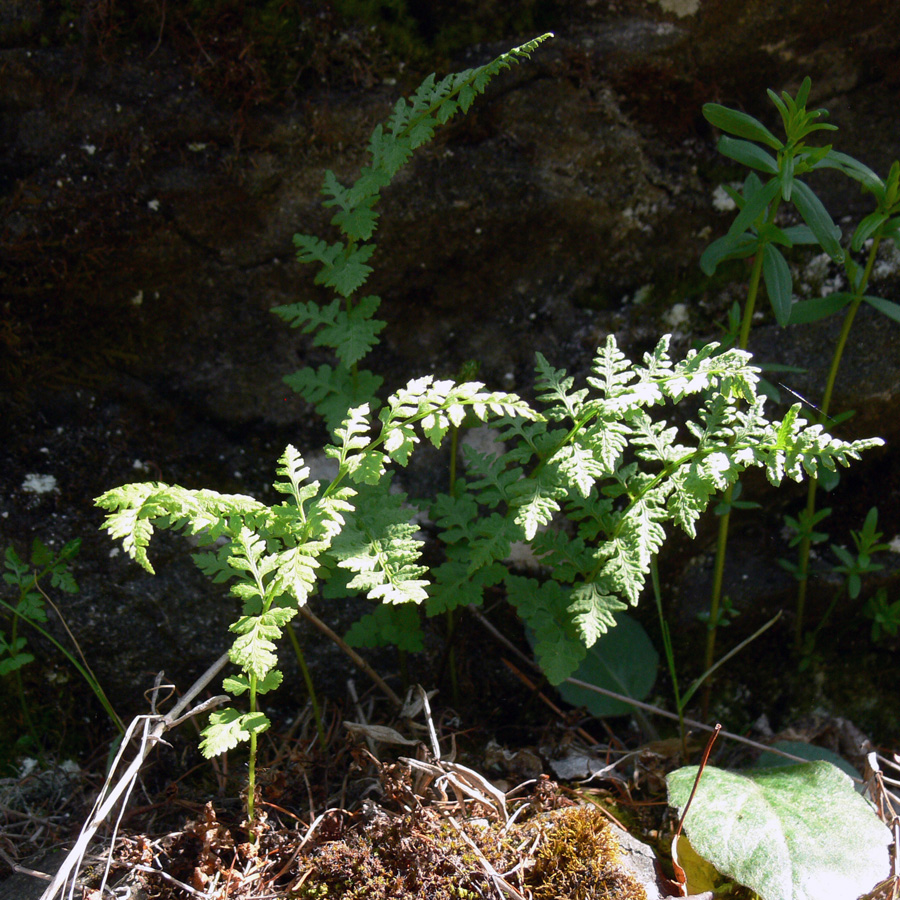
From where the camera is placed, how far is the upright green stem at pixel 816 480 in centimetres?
267

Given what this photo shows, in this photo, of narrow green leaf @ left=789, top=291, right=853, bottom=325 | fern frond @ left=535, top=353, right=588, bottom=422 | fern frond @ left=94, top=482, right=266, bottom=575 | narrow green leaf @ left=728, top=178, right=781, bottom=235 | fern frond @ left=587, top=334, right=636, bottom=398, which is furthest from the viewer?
narrow green leaf @ left=789, top=291, right=853, bottom=325

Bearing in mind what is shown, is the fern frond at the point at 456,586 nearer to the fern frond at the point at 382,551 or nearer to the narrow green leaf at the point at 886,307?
the fern frond at the point at 382,551

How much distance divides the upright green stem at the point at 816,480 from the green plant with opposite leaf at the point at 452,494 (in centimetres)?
61

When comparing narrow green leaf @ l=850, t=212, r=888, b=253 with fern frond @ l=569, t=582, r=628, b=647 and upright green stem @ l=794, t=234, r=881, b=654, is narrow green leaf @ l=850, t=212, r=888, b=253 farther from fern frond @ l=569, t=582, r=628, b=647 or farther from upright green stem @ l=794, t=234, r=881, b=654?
fern frond @ l=569, t=582, r=628, b=647

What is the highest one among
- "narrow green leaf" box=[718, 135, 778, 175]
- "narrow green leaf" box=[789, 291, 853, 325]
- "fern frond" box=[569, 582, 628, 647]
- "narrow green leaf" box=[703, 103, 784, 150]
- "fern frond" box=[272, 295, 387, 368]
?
"narrow green leaf" box=[703, 103, 784, 150]

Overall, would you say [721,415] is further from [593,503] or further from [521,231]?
[521,231]

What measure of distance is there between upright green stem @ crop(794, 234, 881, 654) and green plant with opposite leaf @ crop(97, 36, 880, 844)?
61 cm

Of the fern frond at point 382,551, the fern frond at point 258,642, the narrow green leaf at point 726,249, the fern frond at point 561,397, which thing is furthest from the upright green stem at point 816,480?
the fern frond at point 258,642

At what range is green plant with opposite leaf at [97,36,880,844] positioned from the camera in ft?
6.15

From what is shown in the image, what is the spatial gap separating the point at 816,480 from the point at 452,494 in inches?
60.6

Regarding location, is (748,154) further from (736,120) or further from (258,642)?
(258,642)

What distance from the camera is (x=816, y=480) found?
3020 mm

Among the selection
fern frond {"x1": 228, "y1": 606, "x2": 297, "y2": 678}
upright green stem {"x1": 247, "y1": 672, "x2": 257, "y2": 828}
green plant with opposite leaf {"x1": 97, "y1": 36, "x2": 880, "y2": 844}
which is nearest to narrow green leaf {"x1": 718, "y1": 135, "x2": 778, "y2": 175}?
green plant with opposite leaf {"x1": 97, "y1": 36, "x2": 880, "y2": 844}

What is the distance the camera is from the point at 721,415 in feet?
7.11
